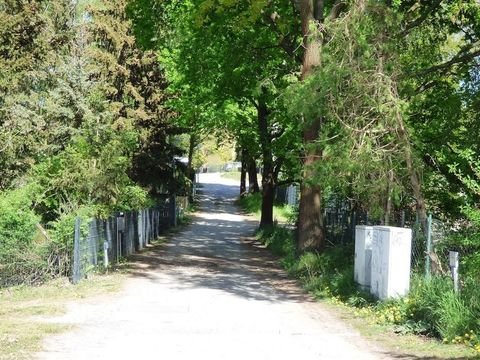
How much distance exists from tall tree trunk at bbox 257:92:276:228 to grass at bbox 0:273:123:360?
13.2 meters

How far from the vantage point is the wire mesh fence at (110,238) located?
48.7 ft

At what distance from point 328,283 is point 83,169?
8477mm

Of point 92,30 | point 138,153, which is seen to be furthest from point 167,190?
point 92,30

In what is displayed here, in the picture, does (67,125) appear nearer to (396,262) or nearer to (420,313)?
(396,262)

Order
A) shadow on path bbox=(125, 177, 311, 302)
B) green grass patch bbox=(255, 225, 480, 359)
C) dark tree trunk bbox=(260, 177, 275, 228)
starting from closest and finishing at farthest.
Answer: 1. green grass patch bbox=(255, 225, 480, 359)
2. shadow on path bbox=(125, 177, 311, 302)
3. dark tree trunk bbox=(260, 177, 275, 228)

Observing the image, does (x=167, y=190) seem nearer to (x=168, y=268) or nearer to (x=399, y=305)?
(x=168, y=268)

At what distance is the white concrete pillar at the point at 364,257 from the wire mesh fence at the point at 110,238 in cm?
607

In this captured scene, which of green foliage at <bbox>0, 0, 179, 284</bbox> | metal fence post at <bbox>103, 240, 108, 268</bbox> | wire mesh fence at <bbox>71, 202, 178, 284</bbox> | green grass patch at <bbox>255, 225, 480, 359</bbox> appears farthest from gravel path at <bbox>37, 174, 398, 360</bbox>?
green foliage at <bbox>0, 0, 179, 284</bbox>

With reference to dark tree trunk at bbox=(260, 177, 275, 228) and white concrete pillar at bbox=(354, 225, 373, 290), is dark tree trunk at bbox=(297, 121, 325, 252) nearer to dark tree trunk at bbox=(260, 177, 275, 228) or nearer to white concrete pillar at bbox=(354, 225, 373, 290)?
white concrete pillar at bbox=(354, 225, 373, 290)

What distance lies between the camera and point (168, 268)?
1842 cm

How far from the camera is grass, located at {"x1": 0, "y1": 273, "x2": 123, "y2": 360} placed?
853 centimetres

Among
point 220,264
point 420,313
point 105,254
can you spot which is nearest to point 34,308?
point 105,254

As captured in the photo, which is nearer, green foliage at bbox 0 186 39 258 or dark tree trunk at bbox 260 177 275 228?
green foliage at bbox 0 186 39 258

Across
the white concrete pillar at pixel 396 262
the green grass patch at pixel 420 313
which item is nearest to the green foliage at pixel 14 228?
the green grass patch at pixel 420 313
